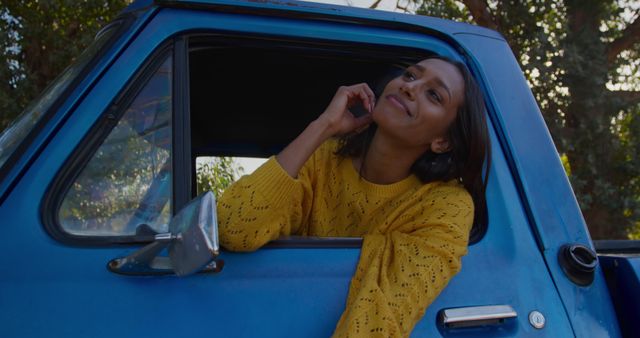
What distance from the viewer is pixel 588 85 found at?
6.38 m

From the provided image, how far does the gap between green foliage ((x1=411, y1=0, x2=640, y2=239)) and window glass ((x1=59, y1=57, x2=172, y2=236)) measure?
5.46 meters

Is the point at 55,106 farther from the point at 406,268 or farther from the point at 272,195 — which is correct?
the point at 406,268

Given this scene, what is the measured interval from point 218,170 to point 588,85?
15.7 feet

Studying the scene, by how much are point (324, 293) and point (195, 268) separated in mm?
397

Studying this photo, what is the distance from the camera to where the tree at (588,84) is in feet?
20.9

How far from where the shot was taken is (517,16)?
22.9ft

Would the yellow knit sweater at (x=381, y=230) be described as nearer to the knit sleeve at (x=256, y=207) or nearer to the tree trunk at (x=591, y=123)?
the knit sleeve at (x=256, y=207)

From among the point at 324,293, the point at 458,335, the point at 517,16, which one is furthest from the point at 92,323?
the point at 517,16

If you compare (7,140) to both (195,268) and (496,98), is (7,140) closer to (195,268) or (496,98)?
(195,268)

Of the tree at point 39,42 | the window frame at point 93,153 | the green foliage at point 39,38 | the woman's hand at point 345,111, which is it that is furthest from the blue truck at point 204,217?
the green foliage at point 39,38

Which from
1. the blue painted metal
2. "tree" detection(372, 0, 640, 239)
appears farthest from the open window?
"tree" detection(372, 0, 640, 239)

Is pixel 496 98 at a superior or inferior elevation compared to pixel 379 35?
inferior

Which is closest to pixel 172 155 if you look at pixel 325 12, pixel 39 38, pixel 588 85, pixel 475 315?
pixel 325 12

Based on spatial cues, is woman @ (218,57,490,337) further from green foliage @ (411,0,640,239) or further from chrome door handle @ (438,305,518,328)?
green foliage @ (411,0,640,239)
